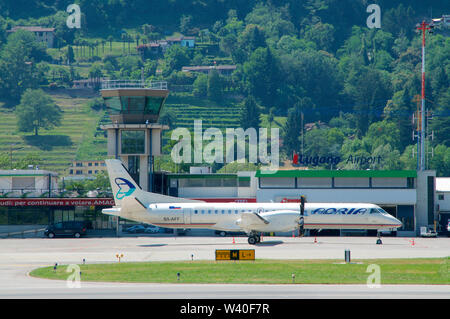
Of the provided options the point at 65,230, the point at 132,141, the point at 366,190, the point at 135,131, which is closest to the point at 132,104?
the point at 135,131

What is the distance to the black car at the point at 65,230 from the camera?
76.6 metres

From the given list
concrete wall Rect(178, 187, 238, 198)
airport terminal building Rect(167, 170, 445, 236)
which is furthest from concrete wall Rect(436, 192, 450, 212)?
concrete wall Rect(178, 187, 238, 198)

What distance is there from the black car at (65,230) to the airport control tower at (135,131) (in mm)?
8973

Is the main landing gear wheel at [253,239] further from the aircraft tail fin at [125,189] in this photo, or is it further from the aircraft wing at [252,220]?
the aircraft tail fin at [125,189]

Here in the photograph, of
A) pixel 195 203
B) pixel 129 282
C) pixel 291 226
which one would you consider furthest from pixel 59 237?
pixel 129 282

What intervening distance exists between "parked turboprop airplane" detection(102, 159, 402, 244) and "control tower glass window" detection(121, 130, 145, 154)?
1324 centimetres

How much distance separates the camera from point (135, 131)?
8288cm

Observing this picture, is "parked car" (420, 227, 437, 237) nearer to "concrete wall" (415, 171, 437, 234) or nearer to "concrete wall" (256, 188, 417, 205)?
"concrete wall" (415, 171, 437, 234)

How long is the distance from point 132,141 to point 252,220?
23.7 meters

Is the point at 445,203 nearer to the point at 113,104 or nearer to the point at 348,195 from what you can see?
the point at 348,195

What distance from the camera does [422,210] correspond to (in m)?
79.4

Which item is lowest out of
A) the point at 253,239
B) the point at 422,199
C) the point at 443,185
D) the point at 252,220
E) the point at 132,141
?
the point at 253,239
